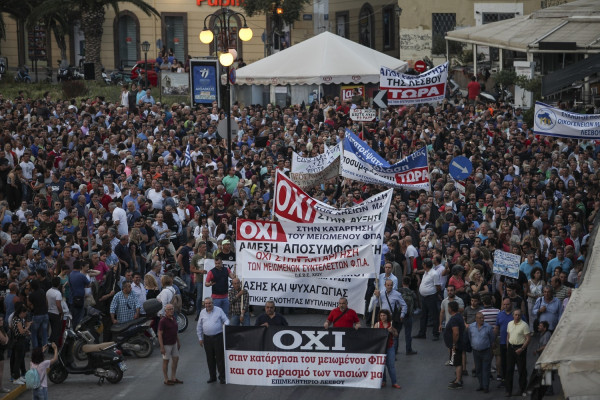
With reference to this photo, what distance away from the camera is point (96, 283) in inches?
756

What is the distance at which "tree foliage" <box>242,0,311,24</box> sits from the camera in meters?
54.8

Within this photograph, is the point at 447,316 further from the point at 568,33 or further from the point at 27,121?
the point at 568,33

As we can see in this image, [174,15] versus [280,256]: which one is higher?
[174,15]

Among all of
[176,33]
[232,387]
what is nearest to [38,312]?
[232,387]

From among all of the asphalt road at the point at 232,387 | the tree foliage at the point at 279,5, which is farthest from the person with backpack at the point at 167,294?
the tree foliage at the point at 279,5

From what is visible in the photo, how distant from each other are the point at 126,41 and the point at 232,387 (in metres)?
45.0

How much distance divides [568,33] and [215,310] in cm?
2334

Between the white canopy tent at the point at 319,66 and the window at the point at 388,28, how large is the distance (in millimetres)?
20482

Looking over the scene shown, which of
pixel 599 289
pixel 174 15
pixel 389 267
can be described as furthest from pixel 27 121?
pixel 174 15

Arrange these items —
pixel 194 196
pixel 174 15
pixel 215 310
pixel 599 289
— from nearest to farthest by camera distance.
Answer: pixel 599 289 → pixel 215 310 → pixel 194 196 → pixel 174 15

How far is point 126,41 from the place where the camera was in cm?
5959

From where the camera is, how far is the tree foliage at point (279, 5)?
180 ft

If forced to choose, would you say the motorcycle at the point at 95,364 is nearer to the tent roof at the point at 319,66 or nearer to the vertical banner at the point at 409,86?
the vertical banner at the point at 409,86

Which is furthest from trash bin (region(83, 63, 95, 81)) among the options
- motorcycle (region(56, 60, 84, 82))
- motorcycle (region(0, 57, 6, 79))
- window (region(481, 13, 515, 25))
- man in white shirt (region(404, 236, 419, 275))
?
man in white shirt (region(404, 236, 419, 275))
